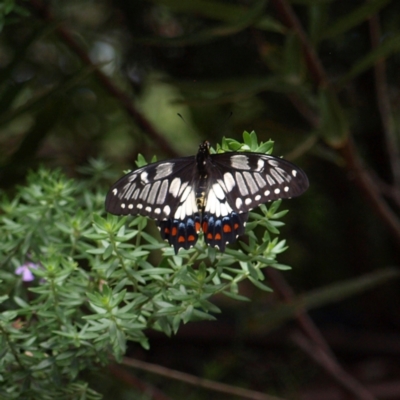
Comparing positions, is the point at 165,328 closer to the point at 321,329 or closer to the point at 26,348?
the point at 26,348

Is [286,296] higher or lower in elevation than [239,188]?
higher

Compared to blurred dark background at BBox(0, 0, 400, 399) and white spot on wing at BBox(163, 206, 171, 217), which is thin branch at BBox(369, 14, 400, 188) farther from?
white spot on wing at BBox(163, 206, 171, 217)

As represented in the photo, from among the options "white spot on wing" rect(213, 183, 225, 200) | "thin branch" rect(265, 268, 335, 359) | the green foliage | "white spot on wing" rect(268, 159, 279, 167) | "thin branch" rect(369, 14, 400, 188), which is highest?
"thin branch" rect(369, 14, 400, 188)

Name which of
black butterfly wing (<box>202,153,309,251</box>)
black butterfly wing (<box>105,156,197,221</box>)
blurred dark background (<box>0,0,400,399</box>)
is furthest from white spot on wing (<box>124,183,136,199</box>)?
blurred dark background (<box>0,0,400,399</box>)

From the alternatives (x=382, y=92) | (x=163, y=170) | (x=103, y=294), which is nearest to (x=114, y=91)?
(x=163, y=170)

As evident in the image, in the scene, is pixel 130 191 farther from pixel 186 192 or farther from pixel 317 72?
pixel 317 72

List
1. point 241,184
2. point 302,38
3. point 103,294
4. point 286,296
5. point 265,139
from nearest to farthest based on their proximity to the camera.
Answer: point 103,294, point 241,184, point 302,38, point 286,296, point 265,139

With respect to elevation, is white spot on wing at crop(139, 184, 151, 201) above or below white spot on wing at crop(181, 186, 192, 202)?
below

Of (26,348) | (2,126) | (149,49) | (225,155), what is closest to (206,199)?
(225,155)
